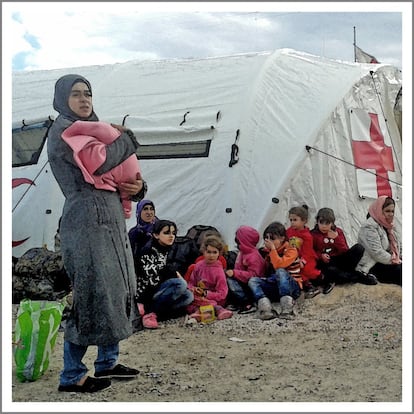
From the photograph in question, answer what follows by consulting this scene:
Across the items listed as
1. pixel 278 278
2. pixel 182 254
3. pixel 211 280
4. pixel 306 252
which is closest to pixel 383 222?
pixel 306 252

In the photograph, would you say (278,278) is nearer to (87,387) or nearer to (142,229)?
(142,229)

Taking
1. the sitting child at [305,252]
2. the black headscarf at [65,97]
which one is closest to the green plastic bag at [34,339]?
the black headscarf at [65,97]

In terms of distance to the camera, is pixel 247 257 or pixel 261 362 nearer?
pixel 261 362

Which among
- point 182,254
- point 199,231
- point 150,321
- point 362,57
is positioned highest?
point 362,57

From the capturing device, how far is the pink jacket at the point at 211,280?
3975mm

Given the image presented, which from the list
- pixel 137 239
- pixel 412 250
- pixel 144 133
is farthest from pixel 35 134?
pixel 412 250

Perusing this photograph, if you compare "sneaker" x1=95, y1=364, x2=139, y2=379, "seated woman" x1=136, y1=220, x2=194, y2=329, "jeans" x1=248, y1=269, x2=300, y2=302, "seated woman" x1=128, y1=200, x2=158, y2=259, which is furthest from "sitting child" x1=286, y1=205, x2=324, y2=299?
"sneaker" x1=95, y1=364, x2=139, y2=379

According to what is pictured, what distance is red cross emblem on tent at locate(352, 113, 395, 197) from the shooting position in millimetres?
4801

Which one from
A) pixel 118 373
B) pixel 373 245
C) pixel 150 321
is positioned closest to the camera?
pixel 118 373

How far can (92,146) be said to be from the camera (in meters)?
3.14

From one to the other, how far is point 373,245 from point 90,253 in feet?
6.45

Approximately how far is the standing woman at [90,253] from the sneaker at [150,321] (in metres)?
0.38

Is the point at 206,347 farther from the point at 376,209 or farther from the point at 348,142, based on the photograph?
the point at 348,142

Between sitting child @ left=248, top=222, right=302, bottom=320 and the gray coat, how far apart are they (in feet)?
1.53
